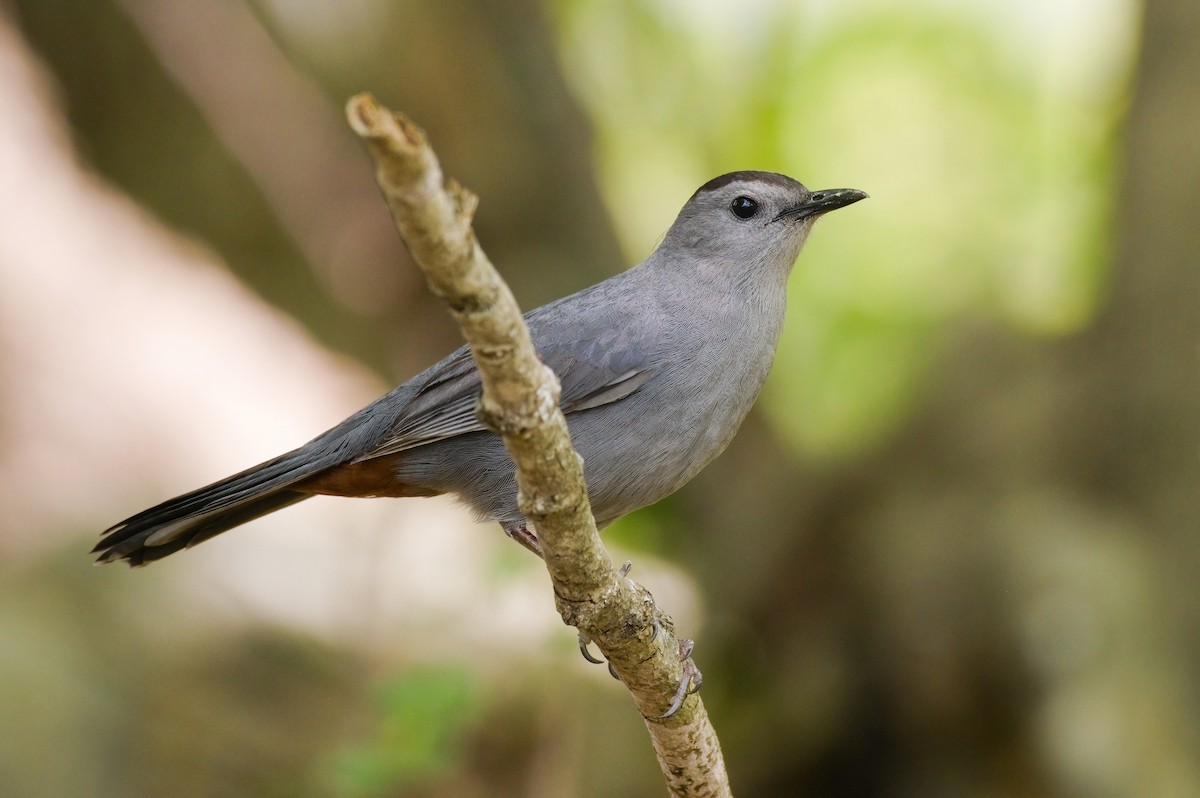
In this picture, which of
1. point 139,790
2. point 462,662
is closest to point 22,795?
point 139,790

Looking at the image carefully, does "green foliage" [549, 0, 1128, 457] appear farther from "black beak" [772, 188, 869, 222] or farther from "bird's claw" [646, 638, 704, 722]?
"bird's claw" [646, 638, 704, 722]

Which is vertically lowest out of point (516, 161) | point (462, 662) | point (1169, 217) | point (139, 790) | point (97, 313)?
point (139, 790)

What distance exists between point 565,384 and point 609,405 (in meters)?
0.14

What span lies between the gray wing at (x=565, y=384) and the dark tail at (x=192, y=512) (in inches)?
9.5

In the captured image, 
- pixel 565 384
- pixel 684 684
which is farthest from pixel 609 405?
pixel 684 684

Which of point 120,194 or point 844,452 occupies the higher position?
point 120,194

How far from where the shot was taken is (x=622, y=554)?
20.0 feet

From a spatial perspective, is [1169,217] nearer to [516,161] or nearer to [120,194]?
[516,161]

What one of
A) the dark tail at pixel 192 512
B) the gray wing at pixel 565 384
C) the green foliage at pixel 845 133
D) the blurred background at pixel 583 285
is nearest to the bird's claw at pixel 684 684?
the gray wing at pixel 565 384

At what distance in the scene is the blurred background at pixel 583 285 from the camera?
4793 mm

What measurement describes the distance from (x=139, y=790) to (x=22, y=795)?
45cm

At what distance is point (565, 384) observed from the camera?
130 inches

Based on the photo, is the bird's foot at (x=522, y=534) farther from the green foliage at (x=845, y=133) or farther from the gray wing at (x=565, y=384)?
the green foliage at (x=845, y=133)

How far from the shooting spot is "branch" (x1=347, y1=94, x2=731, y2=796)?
161 cm
